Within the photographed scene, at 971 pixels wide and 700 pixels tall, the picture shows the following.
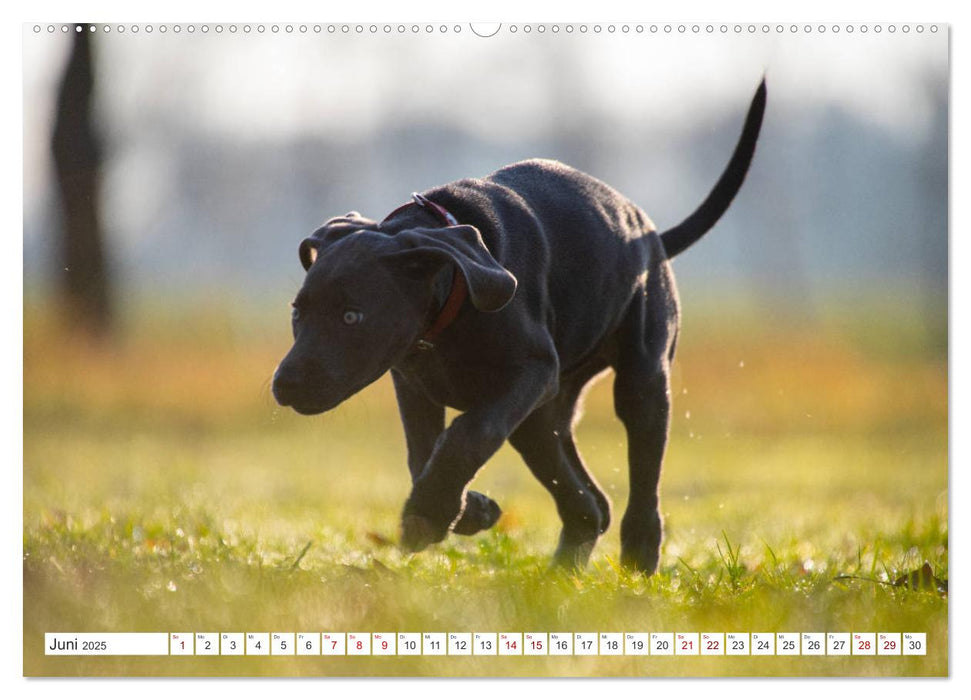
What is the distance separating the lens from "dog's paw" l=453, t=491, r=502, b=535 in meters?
4.44

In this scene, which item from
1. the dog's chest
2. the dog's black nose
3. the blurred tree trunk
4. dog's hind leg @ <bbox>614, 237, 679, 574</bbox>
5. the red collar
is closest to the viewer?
the dog's black nose

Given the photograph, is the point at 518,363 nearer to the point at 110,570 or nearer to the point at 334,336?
the point at 334,336

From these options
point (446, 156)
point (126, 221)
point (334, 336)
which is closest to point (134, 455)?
point (126, 221)

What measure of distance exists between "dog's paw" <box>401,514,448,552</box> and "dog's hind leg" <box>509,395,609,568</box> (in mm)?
957

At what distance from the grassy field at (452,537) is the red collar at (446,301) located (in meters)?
0.39

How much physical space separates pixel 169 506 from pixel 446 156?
182 cm

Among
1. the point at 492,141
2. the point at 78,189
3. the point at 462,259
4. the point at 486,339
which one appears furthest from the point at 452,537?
the point at 78,189

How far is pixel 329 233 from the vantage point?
4152 millimetres

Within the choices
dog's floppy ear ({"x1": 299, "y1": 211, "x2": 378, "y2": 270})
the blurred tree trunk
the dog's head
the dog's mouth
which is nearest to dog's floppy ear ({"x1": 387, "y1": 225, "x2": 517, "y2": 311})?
the dog's head

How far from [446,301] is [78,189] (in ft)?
5.61

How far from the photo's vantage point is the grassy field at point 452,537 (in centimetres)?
418

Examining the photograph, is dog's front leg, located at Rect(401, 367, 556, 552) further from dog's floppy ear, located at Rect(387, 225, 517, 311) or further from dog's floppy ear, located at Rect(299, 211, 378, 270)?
dog's floppy ear, located at Rect(299, 211, 378, 270)

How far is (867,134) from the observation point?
512cm

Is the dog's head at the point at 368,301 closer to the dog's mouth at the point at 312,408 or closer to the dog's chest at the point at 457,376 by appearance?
the dog's mouth at the point at 312,408
